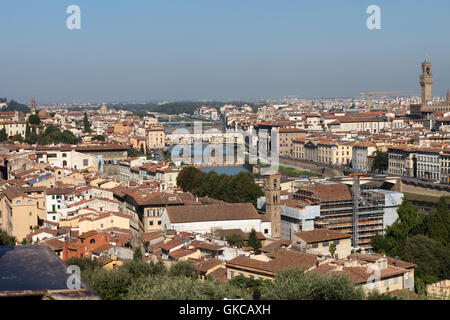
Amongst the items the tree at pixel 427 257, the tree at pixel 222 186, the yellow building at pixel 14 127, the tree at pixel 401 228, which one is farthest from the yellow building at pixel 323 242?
the yellow building at pixel 14 127

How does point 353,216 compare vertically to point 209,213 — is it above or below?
below

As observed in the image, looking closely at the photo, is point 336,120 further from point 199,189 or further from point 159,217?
point 159,217

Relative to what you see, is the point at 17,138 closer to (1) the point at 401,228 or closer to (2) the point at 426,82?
(1) the point at 401,228

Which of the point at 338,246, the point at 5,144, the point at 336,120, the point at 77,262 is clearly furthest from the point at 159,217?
the point at 336,120

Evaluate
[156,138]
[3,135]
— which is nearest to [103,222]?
[3,135]

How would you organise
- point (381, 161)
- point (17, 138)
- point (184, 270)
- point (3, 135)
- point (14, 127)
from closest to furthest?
point (184, 270)
point (3, 135)
point (17, 138)
point (381, 161)
point (14, 127)

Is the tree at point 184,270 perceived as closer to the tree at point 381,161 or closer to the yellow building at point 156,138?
the tree at point 381,161
